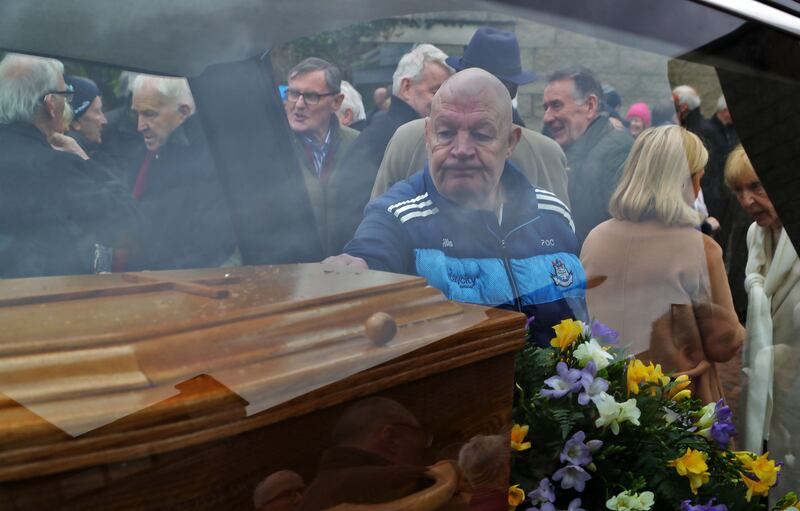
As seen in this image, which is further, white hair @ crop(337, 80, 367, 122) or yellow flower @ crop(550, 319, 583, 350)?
yellow flower @ crop(550, 319, 583, 350)

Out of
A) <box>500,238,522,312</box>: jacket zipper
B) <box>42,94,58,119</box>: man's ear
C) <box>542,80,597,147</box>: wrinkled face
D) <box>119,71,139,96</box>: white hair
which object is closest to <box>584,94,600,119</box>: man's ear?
<box>542,80,597,147</box>: wrinkled face

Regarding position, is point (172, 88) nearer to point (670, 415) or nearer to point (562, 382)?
point (562, 382)

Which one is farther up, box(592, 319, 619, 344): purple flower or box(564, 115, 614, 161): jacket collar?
box(564, 115, 614, 161): jacket collar

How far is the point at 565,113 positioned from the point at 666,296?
16.8 inches

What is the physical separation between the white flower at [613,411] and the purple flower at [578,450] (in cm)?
4

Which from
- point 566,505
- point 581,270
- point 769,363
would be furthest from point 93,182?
point 769,363

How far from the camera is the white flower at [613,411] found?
166 centimetres

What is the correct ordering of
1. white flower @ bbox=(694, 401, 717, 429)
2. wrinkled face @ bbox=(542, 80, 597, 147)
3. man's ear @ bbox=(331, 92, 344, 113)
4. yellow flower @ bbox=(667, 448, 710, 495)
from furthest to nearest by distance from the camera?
white flower @ bbox=(694, 401, 717, 429) < yellow flower @ bbox=(667, 448, 710, 495) < wrinkled face @ bbox=(542, 80, 597, 147) < man's ear @ bbox=(331, 92, 344, 113)

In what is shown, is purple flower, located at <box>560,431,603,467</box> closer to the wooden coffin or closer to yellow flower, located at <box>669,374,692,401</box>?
yellow flower, located at <box>669,374,692,401</box>

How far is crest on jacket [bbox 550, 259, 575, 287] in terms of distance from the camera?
4.97 ft

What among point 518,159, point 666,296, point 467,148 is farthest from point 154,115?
point 666,296

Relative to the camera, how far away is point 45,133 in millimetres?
1009

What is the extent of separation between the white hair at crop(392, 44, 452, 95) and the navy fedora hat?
2 centimetres

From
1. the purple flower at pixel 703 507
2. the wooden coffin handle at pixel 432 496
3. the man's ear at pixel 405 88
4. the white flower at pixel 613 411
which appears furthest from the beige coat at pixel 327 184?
the purple flower at pixel 703 507
